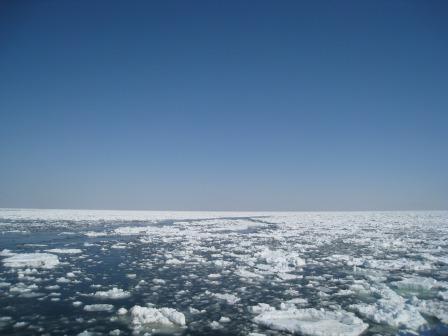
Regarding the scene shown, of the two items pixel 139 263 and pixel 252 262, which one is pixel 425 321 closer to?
pixel 252 262

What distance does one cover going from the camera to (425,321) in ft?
18.5

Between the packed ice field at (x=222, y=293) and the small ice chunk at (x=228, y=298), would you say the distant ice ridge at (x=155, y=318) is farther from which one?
the small ice chunk at (x=228, y=298)

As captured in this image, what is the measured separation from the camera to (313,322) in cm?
551

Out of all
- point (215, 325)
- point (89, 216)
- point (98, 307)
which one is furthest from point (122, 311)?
point (89, 216)

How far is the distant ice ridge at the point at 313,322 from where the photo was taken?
16.9 ft

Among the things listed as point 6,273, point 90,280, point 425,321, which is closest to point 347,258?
point 425,321

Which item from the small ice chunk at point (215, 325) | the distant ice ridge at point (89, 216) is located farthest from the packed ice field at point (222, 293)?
the distant ice ridge at point (89, 216)

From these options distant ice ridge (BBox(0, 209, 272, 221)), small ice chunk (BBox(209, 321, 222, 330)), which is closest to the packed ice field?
small ice chunk (BBox(209, 321, 222, 330))

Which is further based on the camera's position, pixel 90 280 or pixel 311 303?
pixel 90 280

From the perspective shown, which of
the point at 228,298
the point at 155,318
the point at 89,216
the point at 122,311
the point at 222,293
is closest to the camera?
the point at 155,318

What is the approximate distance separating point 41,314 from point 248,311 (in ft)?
11.8

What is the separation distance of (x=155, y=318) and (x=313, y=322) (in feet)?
8.45

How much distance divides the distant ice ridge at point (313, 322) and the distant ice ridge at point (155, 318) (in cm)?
131

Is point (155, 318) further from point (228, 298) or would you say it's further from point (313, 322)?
point (313, 322)
